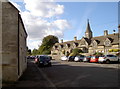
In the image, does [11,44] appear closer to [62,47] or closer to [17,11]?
[17,11]

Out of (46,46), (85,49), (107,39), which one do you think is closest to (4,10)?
(107,39)

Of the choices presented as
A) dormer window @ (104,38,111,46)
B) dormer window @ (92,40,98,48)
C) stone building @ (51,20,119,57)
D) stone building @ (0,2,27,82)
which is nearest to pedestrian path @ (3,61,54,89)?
stone building @ (0,2,27,82)

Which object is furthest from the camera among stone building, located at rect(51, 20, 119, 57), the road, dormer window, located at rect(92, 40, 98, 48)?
dormer window, located at rect(92, 40, 98, 48)

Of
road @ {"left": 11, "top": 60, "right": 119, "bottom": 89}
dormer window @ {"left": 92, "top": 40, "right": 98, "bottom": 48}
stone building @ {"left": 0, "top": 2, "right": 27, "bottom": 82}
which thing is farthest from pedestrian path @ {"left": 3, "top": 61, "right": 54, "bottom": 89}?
dormer window @ {"left": 92, "top": 40, "right": 98, "bottom": 48}

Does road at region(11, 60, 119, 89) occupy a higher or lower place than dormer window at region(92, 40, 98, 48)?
lower

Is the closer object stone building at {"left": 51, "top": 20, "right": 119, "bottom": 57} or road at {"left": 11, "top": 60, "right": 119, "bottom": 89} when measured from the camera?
road at {"left": 11, "top": 60, "right": 119, "bottom": 89}

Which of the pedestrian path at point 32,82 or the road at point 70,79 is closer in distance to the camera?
the pedestrian path at point 32,82

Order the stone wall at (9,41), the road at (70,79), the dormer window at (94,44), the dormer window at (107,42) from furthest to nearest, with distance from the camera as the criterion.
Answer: the dormer window at (94,44)
the dormer window at (107,42)
the stone wall at (9,41)
the road at (70,79)

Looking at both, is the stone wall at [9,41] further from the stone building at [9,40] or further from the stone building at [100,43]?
the stone building at [100,43]

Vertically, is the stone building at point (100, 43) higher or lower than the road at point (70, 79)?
higher

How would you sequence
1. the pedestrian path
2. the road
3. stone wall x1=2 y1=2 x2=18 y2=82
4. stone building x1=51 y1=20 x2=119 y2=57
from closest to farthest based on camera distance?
the pedestrian path
the road
stone wall x1=2 y1=2 x2=18 y2=82
stone building x1=51 y1=20 x2=119 y2=57

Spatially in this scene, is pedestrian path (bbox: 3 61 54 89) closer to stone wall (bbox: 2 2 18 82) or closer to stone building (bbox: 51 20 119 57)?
stone wall (bbox: 2 2 18 82)

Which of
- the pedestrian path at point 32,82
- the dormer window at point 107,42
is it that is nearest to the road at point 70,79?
the pedestrian path at point 32,82

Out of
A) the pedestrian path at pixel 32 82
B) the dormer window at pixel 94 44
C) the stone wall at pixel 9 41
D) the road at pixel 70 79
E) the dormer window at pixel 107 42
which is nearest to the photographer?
the pedestrian path at pixel 32 82
